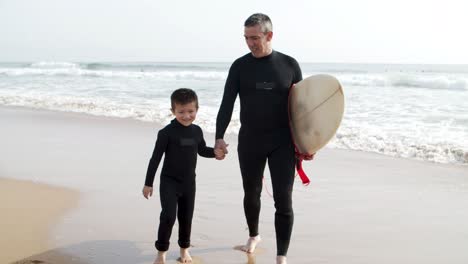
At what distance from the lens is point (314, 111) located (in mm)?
3713

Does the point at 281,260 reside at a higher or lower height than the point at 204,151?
lower

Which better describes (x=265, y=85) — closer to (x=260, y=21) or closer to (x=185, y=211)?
(x=260, y=21)

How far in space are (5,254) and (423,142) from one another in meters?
6.61

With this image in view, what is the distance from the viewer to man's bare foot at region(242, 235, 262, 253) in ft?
12.2

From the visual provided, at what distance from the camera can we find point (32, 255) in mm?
3494

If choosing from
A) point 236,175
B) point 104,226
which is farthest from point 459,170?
point 104,226

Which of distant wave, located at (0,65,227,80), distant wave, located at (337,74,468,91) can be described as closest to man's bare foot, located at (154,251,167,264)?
distant wave, located at (337,74,468,91)

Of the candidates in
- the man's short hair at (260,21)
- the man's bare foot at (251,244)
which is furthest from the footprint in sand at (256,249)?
the man's short hair at (260,21)

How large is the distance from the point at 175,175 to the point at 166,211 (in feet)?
0.80

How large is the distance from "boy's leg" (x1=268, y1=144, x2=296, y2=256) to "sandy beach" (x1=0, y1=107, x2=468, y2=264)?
276 millimetres

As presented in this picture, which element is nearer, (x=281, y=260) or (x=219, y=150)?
(x=281, y=260)

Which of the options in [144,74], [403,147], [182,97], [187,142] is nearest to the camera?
[182,97]

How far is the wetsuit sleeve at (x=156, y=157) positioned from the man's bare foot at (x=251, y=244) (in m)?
0.88

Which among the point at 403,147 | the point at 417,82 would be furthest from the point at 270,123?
the point at 417,82
